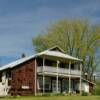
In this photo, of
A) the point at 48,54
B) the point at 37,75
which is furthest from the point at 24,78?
the point at 48,54

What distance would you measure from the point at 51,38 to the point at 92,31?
8.33 metres

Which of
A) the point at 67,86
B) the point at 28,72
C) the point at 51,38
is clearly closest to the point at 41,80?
the point at 28,72

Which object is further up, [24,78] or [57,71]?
[57,71]

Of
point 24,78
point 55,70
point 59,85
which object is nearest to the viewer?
point 24,78

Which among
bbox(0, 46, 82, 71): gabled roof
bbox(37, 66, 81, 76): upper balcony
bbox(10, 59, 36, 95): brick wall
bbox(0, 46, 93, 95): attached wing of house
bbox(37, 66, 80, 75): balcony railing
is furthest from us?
bbox(0, 46, 82, 71): gabled roof

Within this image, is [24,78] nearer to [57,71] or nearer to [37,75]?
[37,75]

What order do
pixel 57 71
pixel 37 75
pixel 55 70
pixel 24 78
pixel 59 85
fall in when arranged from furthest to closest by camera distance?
pixel 59 85 < pixel 57 71 < pixel 55 70 < pixel 37 75 < pixel 24 78

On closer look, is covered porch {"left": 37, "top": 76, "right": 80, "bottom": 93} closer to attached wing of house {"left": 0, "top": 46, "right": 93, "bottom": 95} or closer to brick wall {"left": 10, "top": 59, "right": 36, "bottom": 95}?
attached wing of house {"left": 0, "top": 46, "right": 93, "bottom": 95}

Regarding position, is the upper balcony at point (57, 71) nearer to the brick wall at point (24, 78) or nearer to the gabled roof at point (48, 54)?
the brick wall at point (24, 78)

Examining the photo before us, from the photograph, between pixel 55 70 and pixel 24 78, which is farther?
pixel 55 70

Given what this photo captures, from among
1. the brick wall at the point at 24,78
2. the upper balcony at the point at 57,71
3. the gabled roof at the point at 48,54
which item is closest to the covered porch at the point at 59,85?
the brick wall at the point at 24,78

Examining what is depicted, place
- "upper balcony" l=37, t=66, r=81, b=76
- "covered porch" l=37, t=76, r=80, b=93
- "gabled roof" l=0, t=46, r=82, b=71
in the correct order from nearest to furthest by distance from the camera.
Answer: "upper balcony" l=37, t=66, r=81, b=76 < "gabled roof" l=0, t=46, r=82, b=71 < "covered porch" l=37, t=76, r=80, b=93

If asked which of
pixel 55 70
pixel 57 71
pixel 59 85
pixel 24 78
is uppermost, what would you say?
pixel 55 70

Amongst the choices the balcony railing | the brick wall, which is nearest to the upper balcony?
the balcony railing
